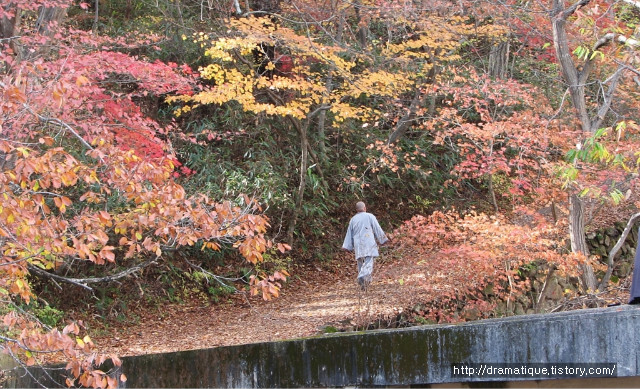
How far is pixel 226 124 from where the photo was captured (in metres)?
14.8

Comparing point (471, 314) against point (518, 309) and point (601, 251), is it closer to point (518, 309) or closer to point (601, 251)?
point (518, 309)

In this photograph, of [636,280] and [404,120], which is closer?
[636,280]

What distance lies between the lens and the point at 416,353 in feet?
14.1

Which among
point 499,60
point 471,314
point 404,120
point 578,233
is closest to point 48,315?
point 471,314

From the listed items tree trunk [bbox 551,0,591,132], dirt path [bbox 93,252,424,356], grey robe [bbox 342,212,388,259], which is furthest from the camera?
dirt path [bbox 93,252,424,356]

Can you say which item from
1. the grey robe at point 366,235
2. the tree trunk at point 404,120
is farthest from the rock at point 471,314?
the tree trunk at point 404,120

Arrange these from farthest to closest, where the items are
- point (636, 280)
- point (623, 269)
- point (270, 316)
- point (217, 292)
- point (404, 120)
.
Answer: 1. point (404, 120)
2. point (623, 269)
3. point (217, 292)
4. point (270, 316)
5. point (636, 280)

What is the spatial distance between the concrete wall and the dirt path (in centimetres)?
341

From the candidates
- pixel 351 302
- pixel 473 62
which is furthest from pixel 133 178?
pixel 473 62

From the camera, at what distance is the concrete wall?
357 cm

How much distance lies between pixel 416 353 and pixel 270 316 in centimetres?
735

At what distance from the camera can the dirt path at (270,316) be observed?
9.94 meters

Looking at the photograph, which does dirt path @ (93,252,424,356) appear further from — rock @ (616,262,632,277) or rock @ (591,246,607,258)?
rock @ (616,262,632,277)

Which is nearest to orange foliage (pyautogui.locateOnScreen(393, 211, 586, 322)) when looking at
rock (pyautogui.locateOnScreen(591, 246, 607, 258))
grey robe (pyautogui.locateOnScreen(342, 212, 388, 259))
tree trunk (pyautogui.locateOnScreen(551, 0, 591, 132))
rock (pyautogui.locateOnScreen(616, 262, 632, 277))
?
grey robe (pyautogui.locateOnScreen(342, 212, 388, 259))
